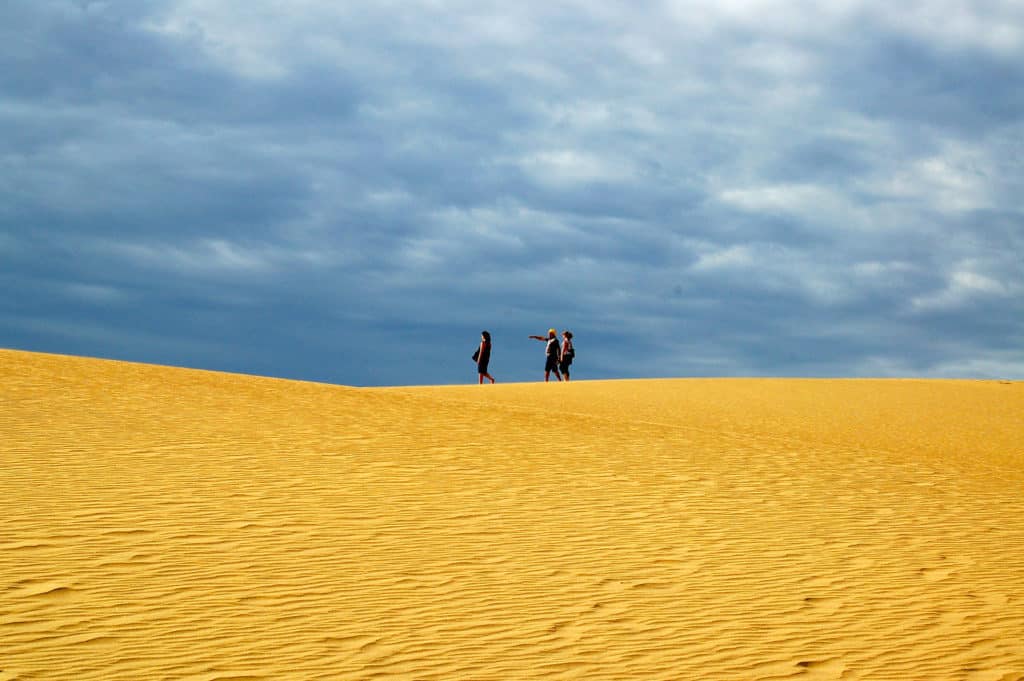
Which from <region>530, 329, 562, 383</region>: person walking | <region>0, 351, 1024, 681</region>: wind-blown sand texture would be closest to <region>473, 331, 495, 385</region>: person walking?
<region>530, 329, 562, 383</region>: person walking

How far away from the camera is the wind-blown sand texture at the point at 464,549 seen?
22.0 feet

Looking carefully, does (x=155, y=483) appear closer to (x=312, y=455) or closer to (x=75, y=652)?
(x=312, y=455)

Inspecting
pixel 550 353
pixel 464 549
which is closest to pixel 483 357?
pixel 550 353

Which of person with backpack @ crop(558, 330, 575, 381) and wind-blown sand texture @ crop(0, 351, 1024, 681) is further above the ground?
person with backpack @ crop(558, 330, 575, 381)

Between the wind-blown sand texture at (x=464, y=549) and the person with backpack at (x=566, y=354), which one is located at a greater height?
the person with backpack at (x=566, y=354)

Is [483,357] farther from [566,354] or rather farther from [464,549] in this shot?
[464,549]

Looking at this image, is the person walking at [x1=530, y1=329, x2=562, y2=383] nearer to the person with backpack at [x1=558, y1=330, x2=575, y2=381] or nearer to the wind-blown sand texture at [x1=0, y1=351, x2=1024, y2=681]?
the person with backpack at [x1=558, y1=330, x2=575, y2=381]

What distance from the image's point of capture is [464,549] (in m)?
8.98

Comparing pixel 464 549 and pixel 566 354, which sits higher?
pixel 566 354

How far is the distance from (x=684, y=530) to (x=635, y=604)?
2.56 m

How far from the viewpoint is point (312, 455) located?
1259 centimetres

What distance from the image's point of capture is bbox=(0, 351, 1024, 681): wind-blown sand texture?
22.0 feet

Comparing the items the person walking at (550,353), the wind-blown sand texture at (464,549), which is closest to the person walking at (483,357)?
the person walking at (550,353)

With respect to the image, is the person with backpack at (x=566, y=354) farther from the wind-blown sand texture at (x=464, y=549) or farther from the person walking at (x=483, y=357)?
the wind-blown sand texture at (x=464, y=549)
